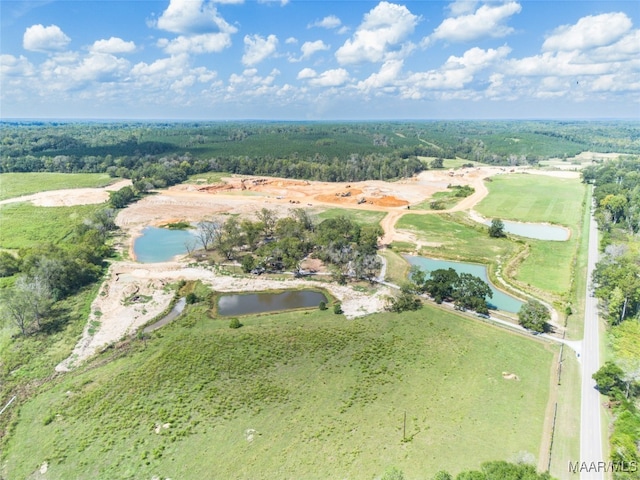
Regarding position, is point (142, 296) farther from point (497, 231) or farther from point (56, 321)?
point (497, 231)

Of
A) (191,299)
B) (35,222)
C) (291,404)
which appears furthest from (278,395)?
(35,222)

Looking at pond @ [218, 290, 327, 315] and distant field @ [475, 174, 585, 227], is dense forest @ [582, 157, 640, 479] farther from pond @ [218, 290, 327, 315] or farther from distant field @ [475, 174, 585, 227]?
pond @ [218, 290, 327, 315]

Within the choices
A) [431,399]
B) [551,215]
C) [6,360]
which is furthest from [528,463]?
[551,215]

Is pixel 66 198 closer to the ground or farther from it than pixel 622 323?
farther from it

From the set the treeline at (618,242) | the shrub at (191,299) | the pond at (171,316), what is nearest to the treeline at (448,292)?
the treeline at (618,242)

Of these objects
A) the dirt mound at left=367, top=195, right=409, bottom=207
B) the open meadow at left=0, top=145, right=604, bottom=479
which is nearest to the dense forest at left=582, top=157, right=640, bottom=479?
the open meadow at left=0, top=145, right=604, bottom=479

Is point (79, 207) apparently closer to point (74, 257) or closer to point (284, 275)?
point (74, 257)
